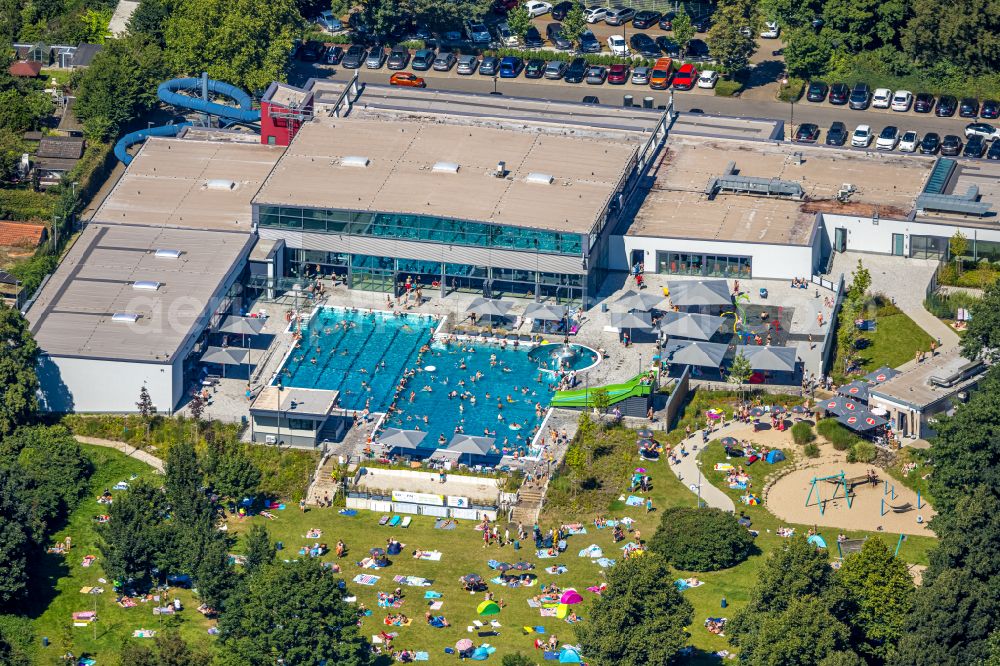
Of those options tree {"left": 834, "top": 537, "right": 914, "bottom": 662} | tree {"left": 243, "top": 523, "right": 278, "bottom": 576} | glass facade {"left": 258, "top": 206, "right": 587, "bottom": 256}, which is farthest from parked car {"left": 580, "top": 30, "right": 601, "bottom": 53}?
tree {"left": 834, "top": 537, "right": 914, "bottom": 662}

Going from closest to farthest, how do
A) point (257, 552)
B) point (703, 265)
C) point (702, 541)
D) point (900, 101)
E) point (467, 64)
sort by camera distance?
point (257, 552)
point (702, 541)
point (703, 265)
point (900, 101)
point (467, 64)

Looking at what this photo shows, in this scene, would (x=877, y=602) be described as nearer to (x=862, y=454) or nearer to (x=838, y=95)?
(x=862, y=454)

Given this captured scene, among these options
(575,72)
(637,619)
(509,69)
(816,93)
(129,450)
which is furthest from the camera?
(509,69)

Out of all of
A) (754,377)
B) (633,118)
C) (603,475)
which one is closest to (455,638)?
(603,475)

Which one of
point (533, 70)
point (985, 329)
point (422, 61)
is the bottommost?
point (422, 61)

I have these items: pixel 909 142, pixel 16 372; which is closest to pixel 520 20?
pixel 909 142

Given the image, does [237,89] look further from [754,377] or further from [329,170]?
[754,377]

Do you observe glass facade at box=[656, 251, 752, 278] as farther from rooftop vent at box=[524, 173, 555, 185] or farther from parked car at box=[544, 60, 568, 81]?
parked car at box=[544, 60, 568, 81]
